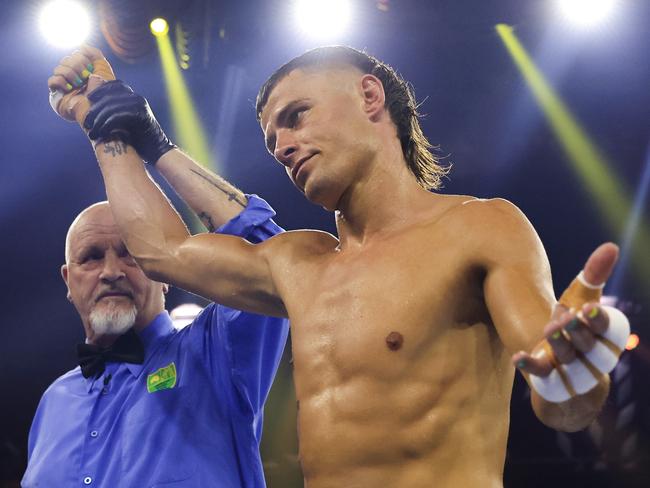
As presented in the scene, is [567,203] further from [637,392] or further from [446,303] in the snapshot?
[446,303]

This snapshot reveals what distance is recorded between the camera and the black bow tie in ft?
6.61

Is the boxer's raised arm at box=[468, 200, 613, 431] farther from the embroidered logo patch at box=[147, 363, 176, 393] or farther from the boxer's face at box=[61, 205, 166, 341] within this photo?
the boxer's face at box=[61, 205, 166, 341]

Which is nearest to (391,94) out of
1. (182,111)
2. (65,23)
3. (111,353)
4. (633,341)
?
(111,353)

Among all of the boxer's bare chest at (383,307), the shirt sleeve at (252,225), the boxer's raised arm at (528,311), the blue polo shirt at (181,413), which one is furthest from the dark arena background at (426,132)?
the boxer's raised arm at (528,311)

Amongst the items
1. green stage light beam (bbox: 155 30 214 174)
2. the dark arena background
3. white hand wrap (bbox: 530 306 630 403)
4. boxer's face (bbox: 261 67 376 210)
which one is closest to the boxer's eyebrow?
boxer's face (bbox: 261 67 376 210)

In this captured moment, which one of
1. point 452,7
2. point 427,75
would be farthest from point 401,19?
point 427,75

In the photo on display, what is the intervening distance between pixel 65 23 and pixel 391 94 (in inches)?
112

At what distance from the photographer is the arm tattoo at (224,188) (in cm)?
200

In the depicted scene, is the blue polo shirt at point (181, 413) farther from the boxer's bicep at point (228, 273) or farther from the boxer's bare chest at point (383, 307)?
the boxer's bare chest at point (383, 307)

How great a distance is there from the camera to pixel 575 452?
5.61 metres

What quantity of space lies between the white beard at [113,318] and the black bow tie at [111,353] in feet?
0.10

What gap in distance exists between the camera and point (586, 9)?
Answer: 4234mm

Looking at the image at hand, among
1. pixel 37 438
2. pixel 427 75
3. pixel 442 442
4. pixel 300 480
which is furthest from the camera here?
pixel 300 480

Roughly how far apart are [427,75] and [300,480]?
112 inches
